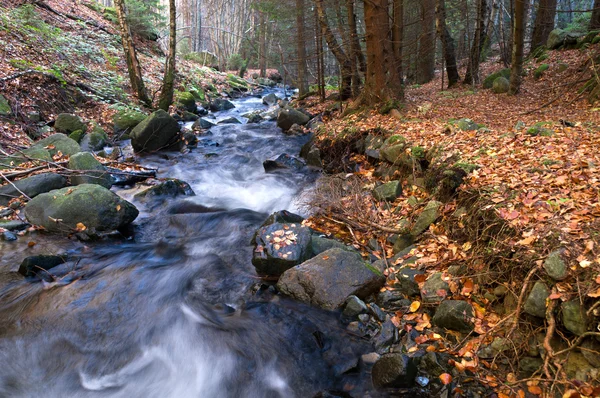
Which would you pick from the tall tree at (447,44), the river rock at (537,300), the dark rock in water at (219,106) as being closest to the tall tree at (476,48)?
the tall tree at (447,44)

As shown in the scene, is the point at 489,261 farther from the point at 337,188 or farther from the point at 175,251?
the point at 175,251

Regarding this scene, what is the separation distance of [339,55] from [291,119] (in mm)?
2692

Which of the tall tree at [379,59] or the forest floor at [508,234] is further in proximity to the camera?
the tall tree at [379,59]

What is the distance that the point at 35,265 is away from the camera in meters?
5.32

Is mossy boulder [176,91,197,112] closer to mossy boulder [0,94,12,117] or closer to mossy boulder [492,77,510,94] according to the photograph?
mossy boulder [0,94,12,117]

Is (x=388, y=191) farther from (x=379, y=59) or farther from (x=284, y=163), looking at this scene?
(x=379, y=59)

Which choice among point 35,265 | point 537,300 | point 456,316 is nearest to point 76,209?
point 35,265

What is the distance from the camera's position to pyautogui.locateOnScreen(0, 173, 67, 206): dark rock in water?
6980mm

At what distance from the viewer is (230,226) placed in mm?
7262

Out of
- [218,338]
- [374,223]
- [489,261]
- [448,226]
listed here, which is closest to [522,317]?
[489,261]

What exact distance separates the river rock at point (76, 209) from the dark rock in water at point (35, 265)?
918mm

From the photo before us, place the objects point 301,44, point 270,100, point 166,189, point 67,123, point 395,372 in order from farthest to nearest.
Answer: point 270,100
point 301,44
point 67,123
point 166,189
point 395,372

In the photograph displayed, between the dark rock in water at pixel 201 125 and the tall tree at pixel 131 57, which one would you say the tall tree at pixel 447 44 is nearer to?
the dark rock in water at pixel 201 125

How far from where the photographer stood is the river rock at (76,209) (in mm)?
6254
